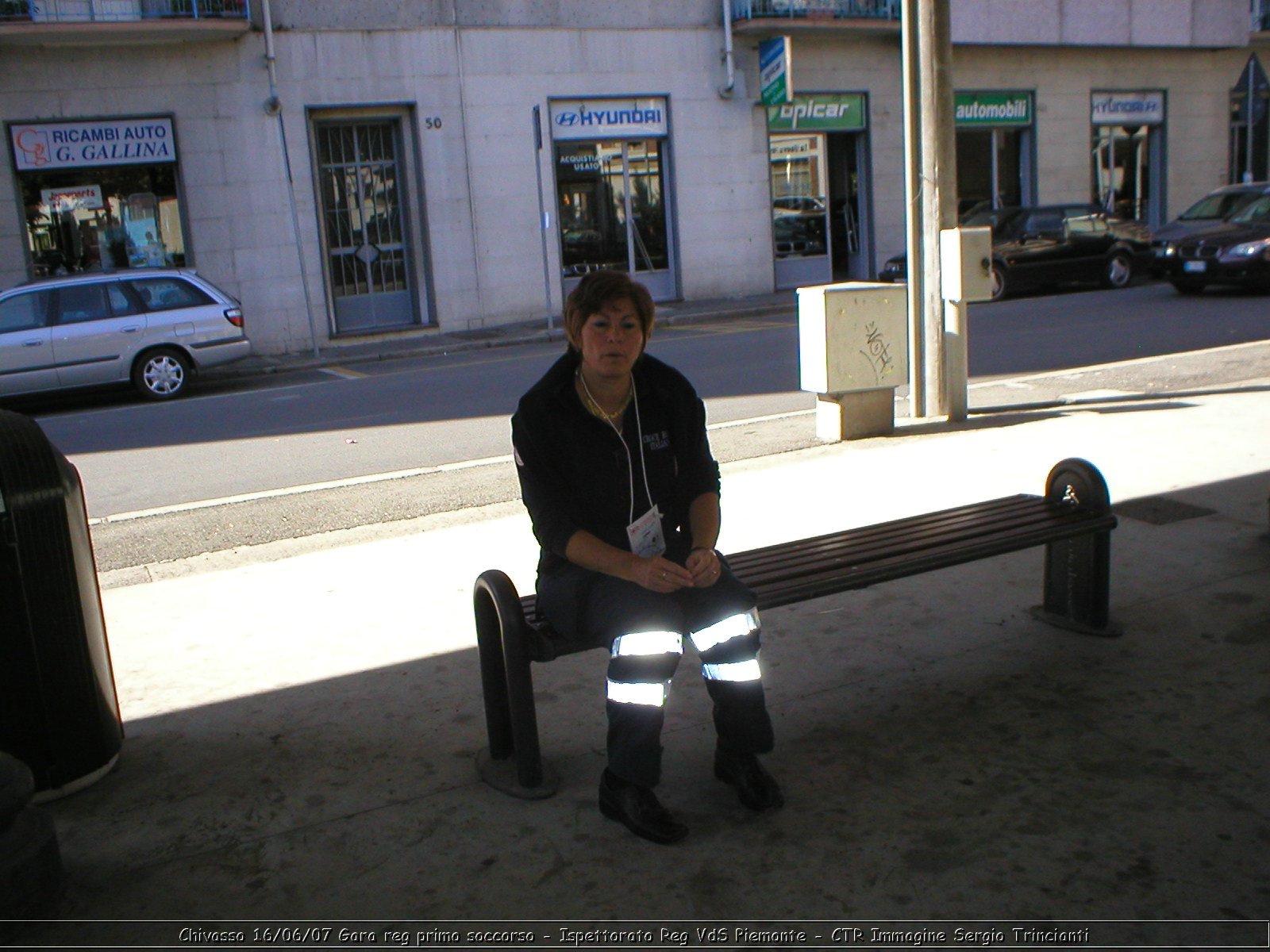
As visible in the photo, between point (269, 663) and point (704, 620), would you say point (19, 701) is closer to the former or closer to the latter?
point (269, 663)

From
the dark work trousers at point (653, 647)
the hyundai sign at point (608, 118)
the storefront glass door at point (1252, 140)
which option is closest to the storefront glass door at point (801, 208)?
the hyundai sign at point (608, 118)

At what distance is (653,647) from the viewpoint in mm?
3402

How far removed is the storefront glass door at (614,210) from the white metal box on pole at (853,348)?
1418cm

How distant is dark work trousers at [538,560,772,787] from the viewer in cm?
339

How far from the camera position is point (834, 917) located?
9.70ft

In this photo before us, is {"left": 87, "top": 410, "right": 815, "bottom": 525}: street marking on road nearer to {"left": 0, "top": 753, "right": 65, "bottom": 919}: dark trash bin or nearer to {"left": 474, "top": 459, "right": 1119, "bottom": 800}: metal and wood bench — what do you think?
{"left": 474, "top": 459, "right": 1119, "bottom": 800}: metal and wood bench

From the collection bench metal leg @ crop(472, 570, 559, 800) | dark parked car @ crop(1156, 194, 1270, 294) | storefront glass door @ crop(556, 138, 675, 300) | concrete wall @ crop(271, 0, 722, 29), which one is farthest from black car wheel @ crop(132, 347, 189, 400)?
dark parked car @ crop(1156, 194, 1270, 294)

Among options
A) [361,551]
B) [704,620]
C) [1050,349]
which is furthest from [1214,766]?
[1050,349]

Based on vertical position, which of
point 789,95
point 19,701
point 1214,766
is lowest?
point 1214,766

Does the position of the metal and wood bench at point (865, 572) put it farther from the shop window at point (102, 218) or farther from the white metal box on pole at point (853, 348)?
the shop window at point (102, 218)

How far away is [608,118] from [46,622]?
783 inches

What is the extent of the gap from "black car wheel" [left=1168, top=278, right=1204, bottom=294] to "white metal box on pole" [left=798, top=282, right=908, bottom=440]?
1132 centimetres

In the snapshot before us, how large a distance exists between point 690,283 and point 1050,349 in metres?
10.7

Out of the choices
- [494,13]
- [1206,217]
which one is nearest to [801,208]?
[494,13]
